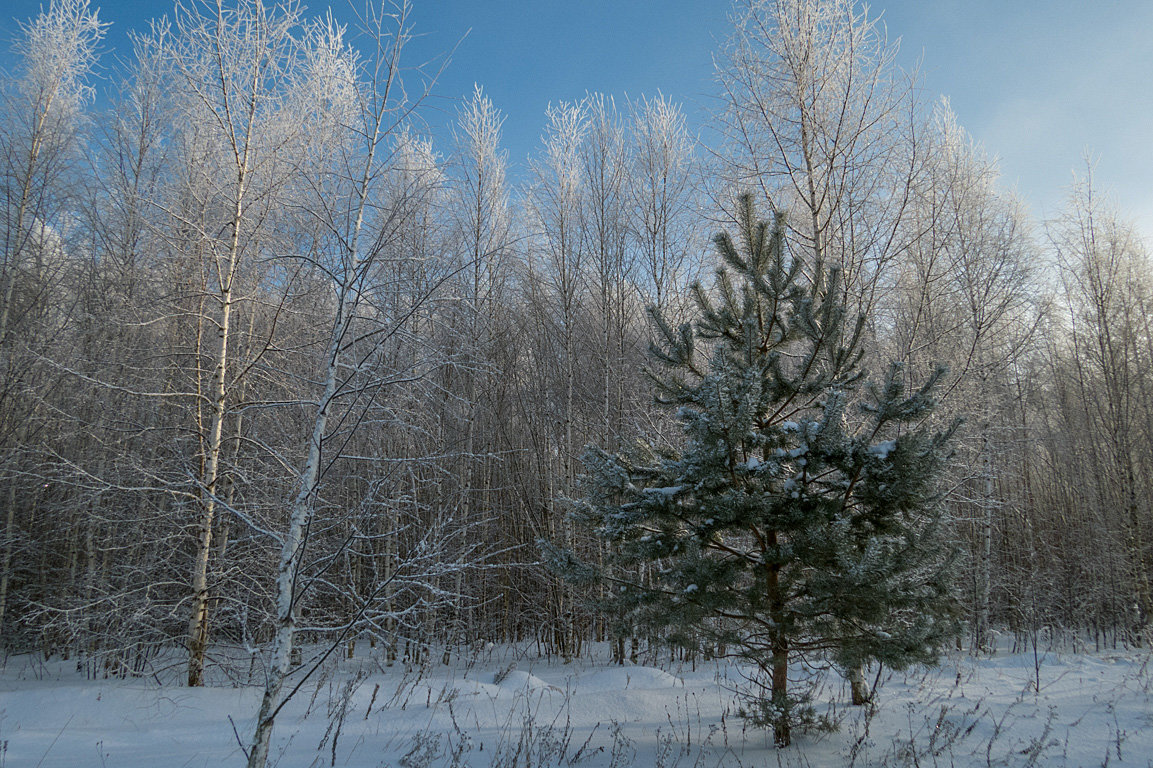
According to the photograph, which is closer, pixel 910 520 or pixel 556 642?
pixel 910 520

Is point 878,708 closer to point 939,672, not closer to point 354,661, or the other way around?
point 939,672

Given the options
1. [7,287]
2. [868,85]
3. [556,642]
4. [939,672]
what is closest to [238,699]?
[556,642]

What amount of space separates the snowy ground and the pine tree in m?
0.72

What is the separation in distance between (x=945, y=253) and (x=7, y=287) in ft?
57.5

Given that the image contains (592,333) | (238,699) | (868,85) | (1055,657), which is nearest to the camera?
(238,699)

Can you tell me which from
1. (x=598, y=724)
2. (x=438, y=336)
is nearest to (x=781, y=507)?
(x=598, y=724)

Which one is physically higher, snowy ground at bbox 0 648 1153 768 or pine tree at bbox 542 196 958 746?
pine tree at bbox 542 196 958 746

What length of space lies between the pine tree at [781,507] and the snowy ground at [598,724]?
0.72 metres

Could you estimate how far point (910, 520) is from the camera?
3.82m

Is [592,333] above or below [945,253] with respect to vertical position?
below

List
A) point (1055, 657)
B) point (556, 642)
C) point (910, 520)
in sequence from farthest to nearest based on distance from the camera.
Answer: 1. point (556, 642)
2. point (1055, 657)
3. point (910, 520)

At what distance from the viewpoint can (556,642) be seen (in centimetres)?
1059

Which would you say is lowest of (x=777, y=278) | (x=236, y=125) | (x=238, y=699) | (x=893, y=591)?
(x=238, y=699)

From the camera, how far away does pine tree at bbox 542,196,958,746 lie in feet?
10.9
